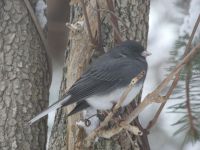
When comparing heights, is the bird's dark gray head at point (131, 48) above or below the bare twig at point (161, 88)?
above

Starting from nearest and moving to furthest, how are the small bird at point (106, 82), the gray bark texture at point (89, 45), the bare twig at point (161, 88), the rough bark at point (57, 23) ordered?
the bare twig at point (161, 88)
the small bird at point (106, 82)
the gray bark texture at point (89, 45)
the rough bark at point (57, 23)

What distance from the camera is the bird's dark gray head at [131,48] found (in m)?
2.03

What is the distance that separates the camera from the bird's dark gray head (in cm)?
203

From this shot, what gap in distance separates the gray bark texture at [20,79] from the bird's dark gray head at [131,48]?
0.44 metres

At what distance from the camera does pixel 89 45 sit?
2008 mm

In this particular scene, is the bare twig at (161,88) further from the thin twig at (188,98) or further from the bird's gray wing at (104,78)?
the bird's gray wing at (104,78)

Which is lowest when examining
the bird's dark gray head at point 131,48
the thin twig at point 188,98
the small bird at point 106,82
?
the thin twig at point 188,98

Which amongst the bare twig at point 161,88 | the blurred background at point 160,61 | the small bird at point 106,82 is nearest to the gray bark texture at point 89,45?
the small bird at point 106,82

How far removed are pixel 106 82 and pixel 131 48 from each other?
176mm

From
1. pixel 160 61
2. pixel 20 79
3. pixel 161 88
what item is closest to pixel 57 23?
pixel 160 61

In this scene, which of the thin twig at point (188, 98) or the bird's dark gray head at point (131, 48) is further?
the bird's dark gray head at point (131, 48)

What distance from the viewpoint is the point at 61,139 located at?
2.12m

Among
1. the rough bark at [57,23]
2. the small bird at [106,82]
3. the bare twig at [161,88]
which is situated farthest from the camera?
the rough bark at [57,23]

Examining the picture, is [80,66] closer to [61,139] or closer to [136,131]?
[61,139]
